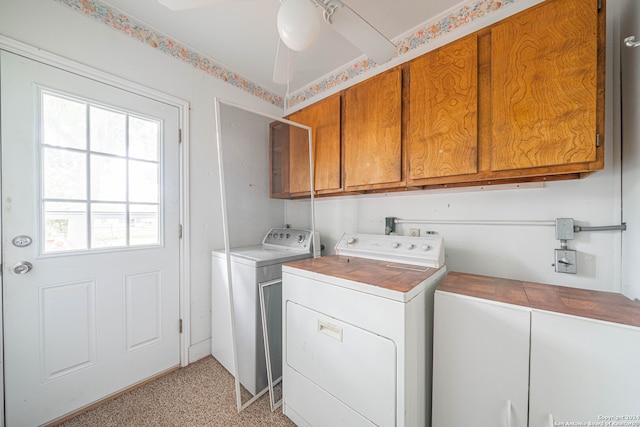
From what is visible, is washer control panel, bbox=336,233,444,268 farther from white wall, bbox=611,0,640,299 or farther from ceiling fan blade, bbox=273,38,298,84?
ceiling fan blade, bbox=273,38,298,84

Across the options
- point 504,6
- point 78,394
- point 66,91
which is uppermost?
point 504,6

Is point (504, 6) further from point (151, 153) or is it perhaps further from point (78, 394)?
point (78, 394)

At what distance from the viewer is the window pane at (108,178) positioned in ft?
5.09

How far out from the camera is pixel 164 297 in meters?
1.85

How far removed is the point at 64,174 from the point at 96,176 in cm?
15

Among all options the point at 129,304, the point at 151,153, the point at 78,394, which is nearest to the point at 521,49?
the point at 151,153

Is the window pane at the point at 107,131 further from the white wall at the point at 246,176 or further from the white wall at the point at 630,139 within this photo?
the white wall at the point at 630,139

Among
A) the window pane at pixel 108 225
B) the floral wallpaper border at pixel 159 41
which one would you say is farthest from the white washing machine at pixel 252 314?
the floral wallpaper border at pixel 159 41

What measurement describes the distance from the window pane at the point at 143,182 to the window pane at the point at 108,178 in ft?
0.13

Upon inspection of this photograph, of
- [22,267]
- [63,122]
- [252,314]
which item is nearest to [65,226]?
[22,267]

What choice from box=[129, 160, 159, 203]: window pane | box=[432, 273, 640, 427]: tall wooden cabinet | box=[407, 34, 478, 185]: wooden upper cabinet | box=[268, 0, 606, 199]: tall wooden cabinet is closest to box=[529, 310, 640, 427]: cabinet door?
box=[432, 273, 640, 427]: tall wooden cabinet

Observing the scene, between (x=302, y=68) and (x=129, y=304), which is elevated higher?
(x=302, y=68)

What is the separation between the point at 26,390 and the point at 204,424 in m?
1.04

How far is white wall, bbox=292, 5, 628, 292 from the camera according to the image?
1.16 m
